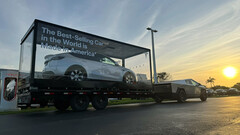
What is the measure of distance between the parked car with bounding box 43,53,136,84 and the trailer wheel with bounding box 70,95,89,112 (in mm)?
880

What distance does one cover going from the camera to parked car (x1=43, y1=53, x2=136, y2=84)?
754 centimetres

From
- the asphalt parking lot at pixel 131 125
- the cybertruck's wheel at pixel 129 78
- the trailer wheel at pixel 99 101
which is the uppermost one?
the cybertruck's wheel at pixel 129 78

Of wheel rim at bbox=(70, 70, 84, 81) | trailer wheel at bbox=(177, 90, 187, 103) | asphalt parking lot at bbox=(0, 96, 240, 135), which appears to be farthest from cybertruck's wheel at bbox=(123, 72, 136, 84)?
asphalt parking lot at bbox=(0, 96, 240, 135)

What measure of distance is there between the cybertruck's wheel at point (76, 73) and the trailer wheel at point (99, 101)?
4.21ft

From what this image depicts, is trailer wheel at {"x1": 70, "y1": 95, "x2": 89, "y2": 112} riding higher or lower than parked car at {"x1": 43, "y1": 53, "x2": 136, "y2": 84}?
lower

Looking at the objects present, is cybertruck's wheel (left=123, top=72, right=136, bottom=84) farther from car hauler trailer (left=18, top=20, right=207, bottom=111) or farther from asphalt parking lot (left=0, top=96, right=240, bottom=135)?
asphalt parking lot (left=0, top=96, right=240, bottom=135)

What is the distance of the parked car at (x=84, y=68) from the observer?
7.54 meters

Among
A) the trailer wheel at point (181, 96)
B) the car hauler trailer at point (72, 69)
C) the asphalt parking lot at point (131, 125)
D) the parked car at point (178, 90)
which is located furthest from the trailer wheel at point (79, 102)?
the trailer wheel at point (181, 96)

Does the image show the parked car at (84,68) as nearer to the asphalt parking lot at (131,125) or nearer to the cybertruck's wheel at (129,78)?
the cybertruck's wheel at (129,78)

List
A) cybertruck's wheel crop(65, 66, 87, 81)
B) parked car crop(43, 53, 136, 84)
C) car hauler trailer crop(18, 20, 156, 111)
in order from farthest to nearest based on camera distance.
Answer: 1. cybertruck's wheel crop(65, 66, 87, 81)
2. parked car crop(43, 53, 136, 84)
3. car hauler trailer crop(18, 20, 156, 111)

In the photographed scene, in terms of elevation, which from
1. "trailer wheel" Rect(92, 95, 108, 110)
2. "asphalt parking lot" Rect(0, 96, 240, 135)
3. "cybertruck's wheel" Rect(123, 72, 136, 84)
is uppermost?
"cybertruck's wheel" Rect(123, 72, 136, 84)

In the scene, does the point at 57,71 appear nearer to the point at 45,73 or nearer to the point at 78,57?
the point at 45,73

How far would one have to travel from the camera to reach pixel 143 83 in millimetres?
11266

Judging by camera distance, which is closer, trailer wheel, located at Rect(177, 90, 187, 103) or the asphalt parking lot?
the asphalt parking lot
